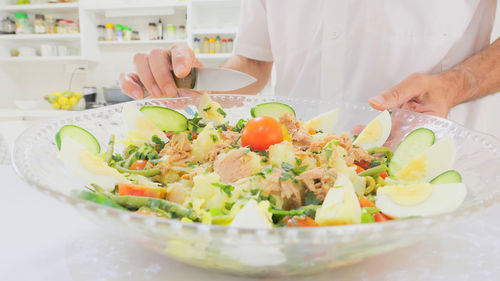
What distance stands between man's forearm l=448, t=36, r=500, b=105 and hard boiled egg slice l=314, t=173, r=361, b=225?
1344 mm

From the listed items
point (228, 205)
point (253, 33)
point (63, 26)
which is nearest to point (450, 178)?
point (228, 205)

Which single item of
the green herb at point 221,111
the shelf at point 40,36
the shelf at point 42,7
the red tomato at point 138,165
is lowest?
the red tomato at point 138,165

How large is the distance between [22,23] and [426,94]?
719cm

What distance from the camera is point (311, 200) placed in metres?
0.94

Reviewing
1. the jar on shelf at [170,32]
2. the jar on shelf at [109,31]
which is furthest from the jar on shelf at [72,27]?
the jar on shelf at [170,32]

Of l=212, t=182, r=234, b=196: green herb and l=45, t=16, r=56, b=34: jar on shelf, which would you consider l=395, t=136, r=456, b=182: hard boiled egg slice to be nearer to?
l=212, t=182, r=234, b=196: green herb

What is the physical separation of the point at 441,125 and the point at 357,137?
0.32 meters

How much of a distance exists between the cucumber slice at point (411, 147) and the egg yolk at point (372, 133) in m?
0.16

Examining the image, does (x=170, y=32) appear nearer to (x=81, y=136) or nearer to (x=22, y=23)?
(x=22, y=23)

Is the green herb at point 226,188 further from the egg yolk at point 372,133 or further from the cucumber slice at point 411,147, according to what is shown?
the egg yolk at point 372,133

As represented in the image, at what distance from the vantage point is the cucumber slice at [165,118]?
1515 mm

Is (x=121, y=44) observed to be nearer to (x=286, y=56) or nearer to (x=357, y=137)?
(x=286, y=56)

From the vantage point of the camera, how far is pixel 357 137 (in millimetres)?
1544

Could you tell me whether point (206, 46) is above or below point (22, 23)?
below
